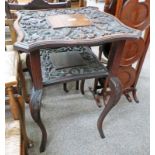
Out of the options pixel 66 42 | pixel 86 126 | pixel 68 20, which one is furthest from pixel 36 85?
pixel 86 126

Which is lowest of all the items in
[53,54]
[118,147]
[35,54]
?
[118,147]

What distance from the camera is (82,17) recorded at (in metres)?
1.08

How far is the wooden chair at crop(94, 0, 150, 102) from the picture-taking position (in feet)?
3.75

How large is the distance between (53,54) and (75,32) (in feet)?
1.19

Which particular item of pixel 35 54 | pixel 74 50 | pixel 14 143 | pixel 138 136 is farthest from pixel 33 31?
pixel 138 136

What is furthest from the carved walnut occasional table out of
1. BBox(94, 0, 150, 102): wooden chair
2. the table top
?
BBox(94, 0, 150, 102): wooden chair

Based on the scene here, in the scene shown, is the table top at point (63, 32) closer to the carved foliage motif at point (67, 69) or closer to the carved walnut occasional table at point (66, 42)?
the carved walnut occasional table at point (66, 42)

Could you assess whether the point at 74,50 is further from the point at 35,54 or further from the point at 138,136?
the point at 138,136

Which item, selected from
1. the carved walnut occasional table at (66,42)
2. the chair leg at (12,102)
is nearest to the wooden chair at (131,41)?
the carved walnut occasional table at (66,42)

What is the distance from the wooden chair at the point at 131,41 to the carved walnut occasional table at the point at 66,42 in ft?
0.44

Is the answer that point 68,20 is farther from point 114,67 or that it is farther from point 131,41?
point 131,41

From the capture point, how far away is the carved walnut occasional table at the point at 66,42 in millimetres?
831

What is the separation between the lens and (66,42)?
81 cm

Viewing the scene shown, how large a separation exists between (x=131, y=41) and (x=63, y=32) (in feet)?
2.02
